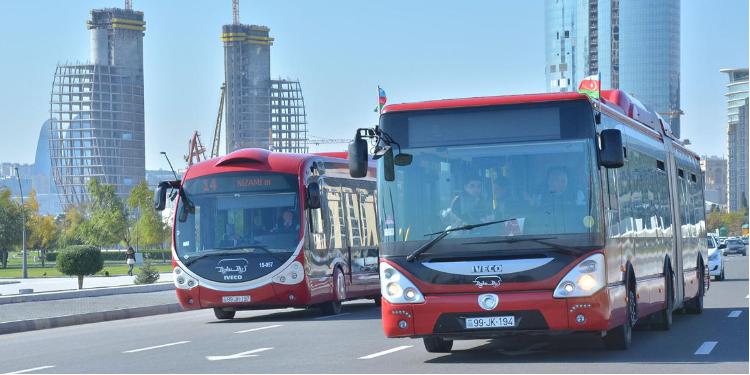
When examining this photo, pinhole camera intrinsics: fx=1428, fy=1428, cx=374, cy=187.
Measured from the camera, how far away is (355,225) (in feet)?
93.2

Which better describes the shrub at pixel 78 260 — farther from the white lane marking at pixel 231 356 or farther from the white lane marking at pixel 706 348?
the white lane marking at pixel 706 348

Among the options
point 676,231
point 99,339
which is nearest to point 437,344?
point 676,231

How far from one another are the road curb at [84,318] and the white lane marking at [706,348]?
13.1 m

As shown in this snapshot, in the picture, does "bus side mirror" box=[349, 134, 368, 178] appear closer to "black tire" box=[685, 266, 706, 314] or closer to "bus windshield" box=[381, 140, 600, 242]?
"bus windshield" box=[381, 140, 600, 242]

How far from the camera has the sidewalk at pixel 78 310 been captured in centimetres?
2595

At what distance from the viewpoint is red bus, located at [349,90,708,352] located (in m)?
13.8

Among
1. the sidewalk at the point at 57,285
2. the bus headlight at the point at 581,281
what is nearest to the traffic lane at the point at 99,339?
the bus headlight at the point at 581,281

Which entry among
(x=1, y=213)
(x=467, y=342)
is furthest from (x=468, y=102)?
(x=1, y=213)

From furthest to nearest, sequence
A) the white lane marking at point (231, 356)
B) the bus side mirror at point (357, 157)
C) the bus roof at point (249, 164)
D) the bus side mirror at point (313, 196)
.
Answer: the bus roof at point (249, 164), the bus side mirror at point (313, 196), the white lane marking at point (231, 356), the bus side mirror at point (357, 157)

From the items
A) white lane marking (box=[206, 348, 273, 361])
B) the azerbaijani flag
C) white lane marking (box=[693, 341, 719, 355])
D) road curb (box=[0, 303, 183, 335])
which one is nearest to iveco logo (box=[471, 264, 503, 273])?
white lane marking (box=[693, 341, 719, 355])

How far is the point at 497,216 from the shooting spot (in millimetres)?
13961

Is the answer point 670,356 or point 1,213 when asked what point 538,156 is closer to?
point 670,356

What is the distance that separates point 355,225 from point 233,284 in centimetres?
407

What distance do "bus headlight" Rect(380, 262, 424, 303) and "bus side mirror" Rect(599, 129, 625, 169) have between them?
224 cm
